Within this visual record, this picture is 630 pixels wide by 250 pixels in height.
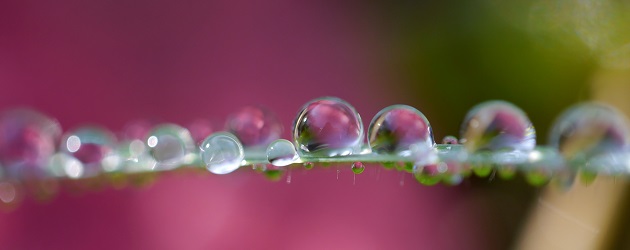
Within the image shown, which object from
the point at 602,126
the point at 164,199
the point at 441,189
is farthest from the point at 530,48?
the point at 602,126

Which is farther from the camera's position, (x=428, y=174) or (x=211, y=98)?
(x=211, y=98)

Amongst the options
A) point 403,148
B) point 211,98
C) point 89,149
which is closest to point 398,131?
point 403,148

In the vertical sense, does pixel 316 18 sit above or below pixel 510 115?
above

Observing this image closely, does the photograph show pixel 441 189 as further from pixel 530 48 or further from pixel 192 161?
pixel 192 161

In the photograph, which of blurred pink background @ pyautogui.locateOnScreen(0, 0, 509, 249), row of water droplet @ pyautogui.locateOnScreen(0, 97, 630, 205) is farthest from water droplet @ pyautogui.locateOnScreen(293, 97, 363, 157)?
blurred pink background @ pyautogui.locateOnScreen(0, 0, 509, 249)

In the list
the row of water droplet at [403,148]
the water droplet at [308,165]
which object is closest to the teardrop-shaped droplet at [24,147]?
the row of water droplet at [403,148]

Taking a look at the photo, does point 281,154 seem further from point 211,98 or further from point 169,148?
point 211,98

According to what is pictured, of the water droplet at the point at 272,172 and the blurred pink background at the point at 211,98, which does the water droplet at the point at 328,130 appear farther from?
the blurred pink background at the point at 211,98
